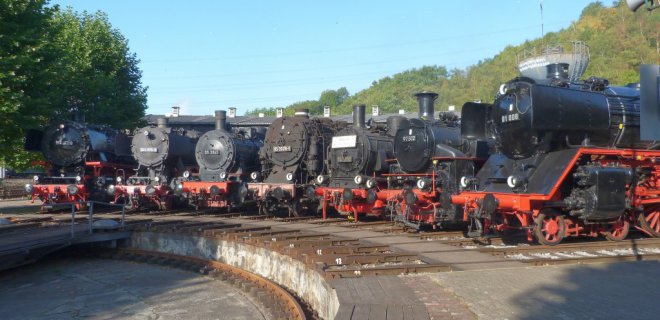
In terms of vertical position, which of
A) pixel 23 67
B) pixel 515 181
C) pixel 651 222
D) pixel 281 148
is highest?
pixel 23 67

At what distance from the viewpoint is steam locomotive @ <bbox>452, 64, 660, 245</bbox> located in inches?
351

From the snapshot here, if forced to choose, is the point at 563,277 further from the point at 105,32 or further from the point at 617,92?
the point at 105,32

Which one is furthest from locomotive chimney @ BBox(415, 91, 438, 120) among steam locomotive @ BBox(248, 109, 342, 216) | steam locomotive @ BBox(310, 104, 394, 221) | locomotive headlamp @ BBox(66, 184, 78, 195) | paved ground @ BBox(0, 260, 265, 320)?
locomotive headlamp @ BBox(66, 184, 78, 195)

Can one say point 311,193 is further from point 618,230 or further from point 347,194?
point 618,230

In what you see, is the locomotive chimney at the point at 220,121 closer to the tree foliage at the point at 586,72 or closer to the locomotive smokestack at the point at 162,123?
the locomotive smokestack at the point at 162,123

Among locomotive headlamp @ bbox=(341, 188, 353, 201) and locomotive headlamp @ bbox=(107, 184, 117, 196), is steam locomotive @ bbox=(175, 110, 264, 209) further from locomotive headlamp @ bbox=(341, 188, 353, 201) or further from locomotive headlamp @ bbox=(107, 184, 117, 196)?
locomotive headlamp @ bbox=(341, 188, 353, 201)

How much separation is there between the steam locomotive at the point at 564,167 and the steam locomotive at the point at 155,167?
11.1 meters

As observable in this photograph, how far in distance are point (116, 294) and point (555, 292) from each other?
7.15 meters

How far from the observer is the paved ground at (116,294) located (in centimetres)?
785

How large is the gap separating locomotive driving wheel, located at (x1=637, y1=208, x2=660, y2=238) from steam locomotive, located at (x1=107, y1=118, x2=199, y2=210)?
13527 millimetres

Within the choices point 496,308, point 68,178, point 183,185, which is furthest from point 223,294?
point 68,178

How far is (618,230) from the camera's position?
10.2 m

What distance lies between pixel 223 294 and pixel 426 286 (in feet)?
13.5

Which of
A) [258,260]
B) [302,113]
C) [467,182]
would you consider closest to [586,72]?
[302,113]
